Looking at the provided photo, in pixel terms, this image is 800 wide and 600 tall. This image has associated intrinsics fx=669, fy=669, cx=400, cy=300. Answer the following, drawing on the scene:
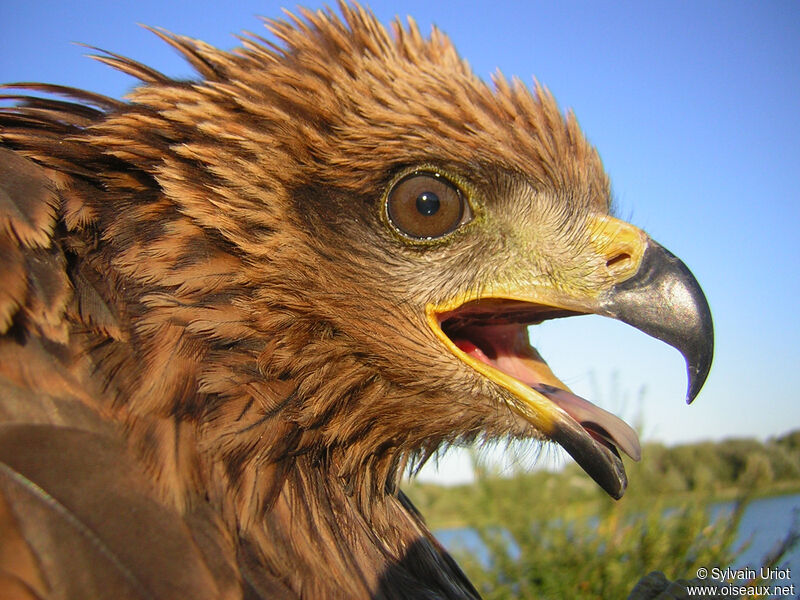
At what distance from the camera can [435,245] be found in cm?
252

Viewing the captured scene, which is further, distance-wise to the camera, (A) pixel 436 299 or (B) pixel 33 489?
(A) pixel 436 299

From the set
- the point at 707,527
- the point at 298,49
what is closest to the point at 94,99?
the point at 298,49

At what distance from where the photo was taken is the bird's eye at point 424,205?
96.0 inches

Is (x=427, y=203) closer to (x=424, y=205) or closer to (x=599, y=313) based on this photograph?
(x=424, y=205)

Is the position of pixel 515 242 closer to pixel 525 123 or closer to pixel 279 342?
pixel 525 123

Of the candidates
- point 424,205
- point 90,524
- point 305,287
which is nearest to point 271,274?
point 305,287

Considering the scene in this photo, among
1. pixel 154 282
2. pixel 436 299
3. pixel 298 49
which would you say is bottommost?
pixel 154 282

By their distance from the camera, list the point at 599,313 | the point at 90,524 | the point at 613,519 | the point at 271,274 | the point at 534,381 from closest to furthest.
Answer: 1. the point at 90,524
2. the point at 271,274
3. the point at 599,313
4. the point at 534,381
5. the point at 613,519

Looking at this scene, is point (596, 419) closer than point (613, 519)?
Yes

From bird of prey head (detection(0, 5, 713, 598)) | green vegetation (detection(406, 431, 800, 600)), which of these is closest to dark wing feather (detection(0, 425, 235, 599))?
bird of prey head (detection(0, 5, 713, 598))

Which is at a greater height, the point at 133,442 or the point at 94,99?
the point at 94,99

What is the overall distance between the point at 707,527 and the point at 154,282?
197 inches

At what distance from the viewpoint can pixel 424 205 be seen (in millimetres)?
2443

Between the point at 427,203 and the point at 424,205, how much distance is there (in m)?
0.01
